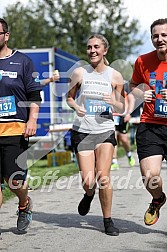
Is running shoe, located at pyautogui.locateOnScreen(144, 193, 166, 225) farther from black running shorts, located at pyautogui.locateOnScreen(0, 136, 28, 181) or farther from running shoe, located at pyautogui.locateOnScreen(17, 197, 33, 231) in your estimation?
black running shorts, located at pyautogui.locateOnScreen(0, 136, 28, 181)

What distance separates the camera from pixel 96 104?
22.0 feet

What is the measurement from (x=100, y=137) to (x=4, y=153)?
1.05 m

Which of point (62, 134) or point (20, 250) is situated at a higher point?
point (20, 250)

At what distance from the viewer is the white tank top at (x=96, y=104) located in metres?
6.70

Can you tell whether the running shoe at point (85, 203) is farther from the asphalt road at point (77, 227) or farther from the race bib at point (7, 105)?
the race bib at point (7, 105)

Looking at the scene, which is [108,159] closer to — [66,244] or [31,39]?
[66,244]

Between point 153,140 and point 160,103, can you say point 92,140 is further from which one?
point 160,103

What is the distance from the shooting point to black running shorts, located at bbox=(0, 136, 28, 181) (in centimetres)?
627

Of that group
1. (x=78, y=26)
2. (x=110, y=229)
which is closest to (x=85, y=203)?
(x=110, y=229)

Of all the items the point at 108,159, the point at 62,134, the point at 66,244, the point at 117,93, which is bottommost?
the point at 62,134

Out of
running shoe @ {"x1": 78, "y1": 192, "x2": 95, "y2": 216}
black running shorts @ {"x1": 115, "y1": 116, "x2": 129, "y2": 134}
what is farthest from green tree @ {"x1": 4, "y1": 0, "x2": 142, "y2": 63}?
running shoe @ {"x1": 78, "y1": 192, "x2": 95, "y2": 216}

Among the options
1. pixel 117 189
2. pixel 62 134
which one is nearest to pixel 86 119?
pixel 117 189

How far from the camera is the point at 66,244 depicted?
19.7 feet

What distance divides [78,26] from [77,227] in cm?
3953
